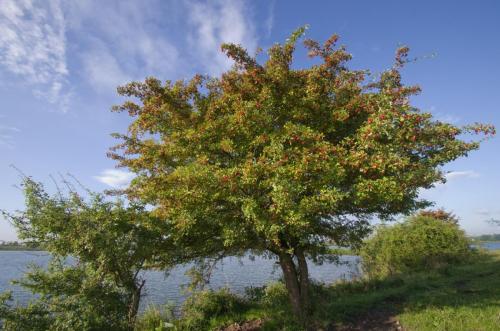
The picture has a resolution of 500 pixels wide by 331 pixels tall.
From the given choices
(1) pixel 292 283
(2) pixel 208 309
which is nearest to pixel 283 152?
(1) pixel 292 283

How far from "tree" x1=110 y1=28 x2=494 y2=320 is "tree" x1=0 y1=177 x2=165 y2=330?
3.95ft

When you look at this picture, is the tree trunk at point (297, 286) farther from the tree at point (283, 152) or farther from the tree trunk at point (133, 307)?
the tree trunk at point (133, 307)

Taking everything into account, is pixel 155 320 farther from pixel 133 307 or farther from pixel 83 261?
pixel 83 261

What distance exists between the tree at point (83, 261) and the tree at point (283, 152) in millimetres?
1204

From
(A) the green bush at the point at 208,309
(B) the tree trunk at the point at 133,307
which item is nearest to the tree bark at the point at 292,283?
(A) the green bush at the point at 208,309

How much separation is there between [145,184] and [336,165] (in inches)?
229

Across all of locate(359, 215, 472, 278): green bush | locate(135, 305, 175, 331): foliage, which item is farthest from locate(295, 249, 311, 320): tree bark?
locate(359, 215, 472, 278): green bush

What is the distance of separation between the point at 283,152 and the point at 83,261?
6130mm

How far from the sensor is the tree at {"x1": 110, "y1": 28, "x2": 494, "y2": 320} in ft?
31.9

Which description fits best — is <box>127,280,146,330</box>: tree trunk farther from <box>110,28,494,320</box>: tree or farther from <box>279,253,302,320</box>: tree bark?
<box>279,253,302,320</box>: tree bark

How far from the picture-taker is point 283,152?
32.1 feet

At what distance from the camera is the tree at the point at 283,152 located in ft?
31.9

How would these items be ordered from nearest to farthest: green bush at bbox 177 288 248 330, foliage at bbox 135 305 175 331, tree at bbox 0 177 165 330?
tree at bbox 0 177 165 330 → foliage at bbox 135 305 175 331 → green bush at bbox 177 288 248 330

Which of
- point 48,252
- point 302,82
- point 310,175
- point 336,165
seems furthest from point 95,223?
point 302,82
